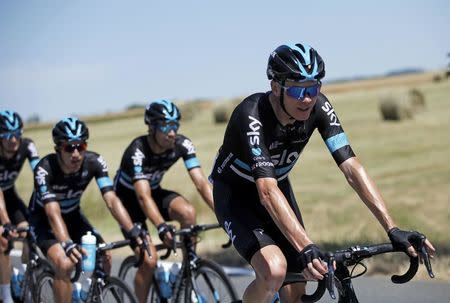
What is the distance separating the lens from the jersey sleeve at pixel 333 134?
203 inches

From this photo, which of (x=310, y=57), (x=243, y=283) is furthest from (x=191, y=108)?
(x=310, y=57)

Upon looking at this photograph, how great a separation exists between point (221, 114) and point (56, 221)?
100 ft

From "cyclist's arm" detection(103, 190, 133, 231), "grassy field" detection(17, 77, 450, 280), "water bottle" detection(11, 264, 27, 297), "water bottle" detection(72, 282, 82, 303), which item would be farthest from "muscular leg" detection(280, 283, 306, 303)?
"grassy field" detection(17, 77, 450, 280)

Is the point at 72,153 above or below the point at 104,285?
above

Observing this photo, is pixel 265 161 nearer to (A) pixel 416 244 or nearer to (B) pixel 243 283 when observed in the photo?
(A) pixel 416 244

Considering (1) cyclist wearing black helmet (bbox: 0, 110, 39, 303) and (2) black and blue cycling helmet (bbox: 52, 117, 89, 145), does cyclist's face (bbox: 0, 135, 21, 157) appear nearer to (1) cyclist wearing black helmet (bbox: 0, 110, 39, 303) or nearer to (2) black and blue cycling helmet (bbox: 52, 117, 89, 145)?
(1) cyclist wearing black helmet (bbox: 0, 110, 39, 303)

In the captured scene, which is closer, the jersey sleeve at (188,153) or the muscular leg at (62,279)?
the muscular leg at (62,279)

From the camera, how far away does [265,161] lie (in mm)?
4879

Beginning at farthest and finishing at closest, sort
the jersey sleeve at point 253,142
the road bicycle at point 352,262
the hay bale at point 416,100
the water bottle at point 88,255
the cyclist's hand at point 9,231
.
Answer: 1. the hay bale at point 416,100
2. the cyclist's hand at point 9,231
3. the water bottle at point 88,255
4. the jersey sleeve at point 253,142
5. the road bicycle at point 352,262

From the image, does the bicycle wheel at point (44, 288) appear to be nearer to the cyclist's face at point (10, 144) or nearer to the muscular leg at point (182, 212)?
the muscular leg at point (182, 212)

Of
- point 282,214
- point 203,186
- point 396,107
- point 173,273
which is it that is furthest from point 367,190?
point 396,107

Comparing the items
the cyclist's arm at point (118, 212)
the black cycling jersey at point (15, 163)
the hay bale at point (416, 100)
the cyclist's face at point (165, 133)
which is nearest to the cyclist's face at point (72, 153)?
the cyclist's arm at point (118, 212)

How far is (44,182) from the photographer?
7.50 m

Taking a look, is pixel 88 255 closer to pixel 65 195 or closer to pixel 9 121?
pixel 65 195
